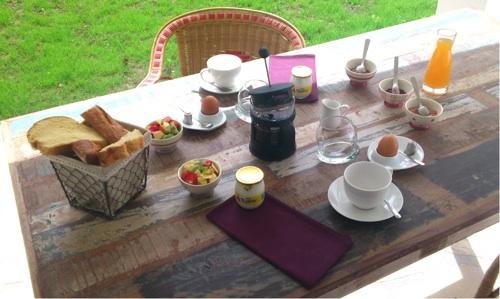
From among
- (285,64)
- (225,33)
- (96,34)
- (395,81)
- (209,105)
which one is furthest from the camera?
(96,34)

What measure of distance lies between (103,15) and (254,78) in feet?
6.58

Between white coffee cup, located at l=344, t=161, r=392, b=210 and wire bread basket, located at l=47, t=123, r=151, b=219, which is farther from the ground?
wire bread basket, located at l=47, t=123, r=151, b=219

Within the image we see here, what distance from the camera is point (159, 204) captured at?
1.03 metres

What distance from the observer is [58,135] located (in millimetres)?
968

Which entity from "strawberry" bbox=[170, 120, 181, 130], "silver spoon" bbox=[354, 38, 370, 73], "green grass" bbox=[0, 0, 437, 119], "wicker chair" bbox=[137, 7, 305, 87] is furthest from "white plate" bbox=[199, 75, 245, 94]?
"green grass" bbox=[0, 0, 437, 119]

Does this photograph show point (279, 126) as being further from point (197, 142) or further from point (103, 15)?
point (103, 15)

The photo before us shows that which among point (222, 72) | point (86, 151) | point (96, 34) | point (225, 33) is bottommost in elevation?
point (96, 34)

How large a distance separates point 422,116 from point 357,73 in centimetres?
24

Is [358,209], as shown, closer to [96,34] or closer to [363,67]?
[363,67]

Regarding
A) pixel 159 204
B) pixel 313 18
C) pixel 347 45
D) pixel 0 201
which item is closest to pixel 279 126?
pixel 159 204

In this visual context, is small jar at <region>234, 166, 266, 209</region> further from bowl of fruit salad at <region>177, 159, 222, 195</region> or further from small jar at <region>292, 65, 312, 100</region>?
small jar at <region>292, 65, 312, 100</region>

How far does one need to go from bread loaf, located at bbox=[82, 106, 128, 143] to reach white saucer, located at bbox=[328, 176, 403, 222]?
1.47ft

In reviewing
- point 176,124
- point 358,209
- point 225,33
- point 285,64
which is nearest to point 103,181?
point 176,124

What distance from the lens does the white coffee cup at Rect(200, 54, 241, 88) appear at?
1.38 m
